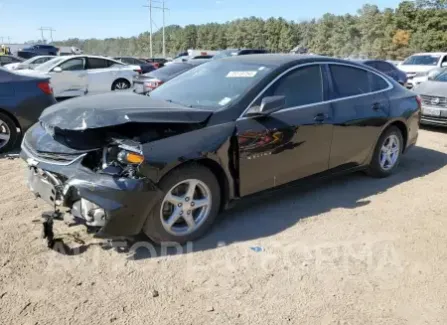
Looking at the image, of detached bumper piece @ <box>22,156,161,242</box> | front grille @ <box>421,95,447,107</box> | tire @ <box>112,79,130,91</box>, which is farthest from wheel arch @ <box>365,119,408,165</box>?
tire @ <box>112,79,130,91</box>

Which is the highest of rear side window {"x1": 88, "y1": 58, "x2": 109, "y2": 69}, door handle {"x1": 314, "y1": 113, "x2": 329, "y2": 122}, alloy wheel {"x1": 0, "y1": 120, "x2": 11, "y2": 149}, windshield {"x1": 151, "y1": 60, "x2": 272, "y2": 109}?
windshield {"x1": 151, "y1": 60, "x2": 272, "y2": 109}

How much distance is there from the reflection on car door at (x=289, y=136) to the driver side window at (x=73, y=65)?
34.7 ft

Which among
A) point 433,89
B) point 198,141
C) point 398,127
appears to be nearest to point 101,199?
point 198,141

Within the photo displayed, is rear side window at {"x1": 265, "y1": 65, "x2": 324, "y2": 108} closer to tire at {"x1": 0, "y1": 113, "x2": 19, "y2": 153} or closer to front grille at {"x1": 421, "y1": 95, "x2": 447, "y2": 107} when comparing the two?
tire at {"x1": 0, "y1": 113, "x2": 19, "y2": 153}

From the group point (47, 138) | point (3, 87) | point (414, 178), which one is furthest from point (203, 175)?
point (3, 87)

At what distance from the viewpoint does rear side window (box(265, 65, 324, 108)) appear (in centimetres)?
416

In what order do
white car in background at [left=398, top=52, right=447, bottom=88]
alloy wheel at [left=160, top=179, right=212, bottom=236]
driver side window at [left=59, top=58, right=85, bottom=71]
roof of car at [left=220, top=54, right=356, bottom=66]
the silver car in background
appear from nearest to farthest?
1. alloy wheel at [left=160, top=179, right=212, bottom=236]
2. roof of car at [left=220, top=54, right=356, bottom=66]
3. the silver car in background
4. driver side window at [left=59, top=58, right=85, bottom=71]
5. white car in background at [left=398, top=52, right=447, bottom=88]

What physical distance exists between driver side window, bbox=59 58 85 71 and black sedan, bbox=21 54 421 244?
956cm

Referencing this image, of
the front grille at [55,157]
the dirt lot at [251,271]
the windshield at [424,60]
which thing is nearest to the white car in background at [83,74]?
the dirt lot at [251,271]

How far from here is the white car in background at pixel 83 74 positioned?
12.9m

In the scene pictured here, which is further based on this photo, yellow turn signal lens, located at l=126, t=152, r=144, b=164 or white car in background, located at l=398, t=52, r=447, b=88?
white car in background, located at l=398, t=52, r=447, b=88

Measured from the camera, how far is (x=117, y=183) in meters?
3.10

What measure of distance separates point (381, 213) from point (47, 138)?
130 inches

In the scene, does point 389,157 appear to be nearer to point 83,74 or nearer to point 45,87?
point 45,87
